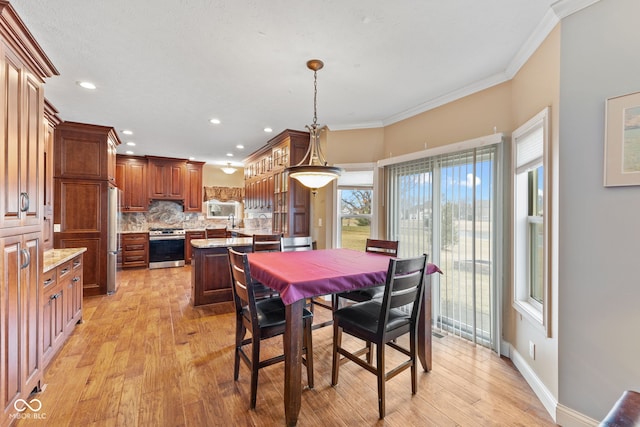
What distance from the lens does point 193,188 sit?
740 centimetres

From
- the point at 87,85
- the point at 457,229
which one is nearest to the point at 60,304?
the point at 87,85

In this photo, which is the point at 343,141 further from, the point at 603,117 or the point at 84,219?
the point at 84,219

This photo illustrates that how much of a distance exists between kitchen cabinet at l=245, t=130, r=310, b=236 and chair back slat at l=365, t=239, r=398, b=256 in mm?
1714

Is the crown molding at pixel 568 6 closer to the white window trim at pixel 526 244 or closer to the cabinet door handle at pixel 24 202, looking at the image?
the white window trim at pixel 526 244

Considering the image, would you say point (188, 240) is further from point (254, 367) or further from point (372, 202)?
point (254, 367)

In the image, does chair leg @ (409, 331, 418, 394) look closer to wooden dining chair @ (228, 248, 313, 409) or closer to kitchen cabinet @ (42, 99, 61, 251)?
wooden dining chair @ (228, 248, 313, 409)

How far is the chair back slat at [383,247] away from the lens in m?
3.04

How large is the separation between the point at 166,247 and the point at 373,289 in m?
5.65

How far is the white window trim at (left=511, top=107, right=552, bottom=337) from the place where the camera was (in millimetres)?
1986

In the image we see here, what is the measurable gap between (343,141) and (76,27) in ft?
10.3

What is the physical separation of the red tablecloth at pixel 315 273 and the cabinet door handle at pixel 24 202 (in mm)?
1522

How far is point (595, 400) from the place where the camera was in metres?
1.72

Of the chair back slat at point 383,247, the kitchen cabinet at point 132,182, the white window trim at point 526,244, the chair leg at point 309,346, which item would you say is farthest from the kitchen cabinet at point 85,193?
the white window trim at point 526,244

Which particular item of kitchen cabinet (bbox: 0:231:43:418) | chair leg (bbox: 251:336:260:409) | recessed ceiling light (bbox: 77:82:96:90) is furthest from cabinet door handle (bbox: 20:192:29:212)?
recessed ceiling light (bbox: 77:82:96:90)
